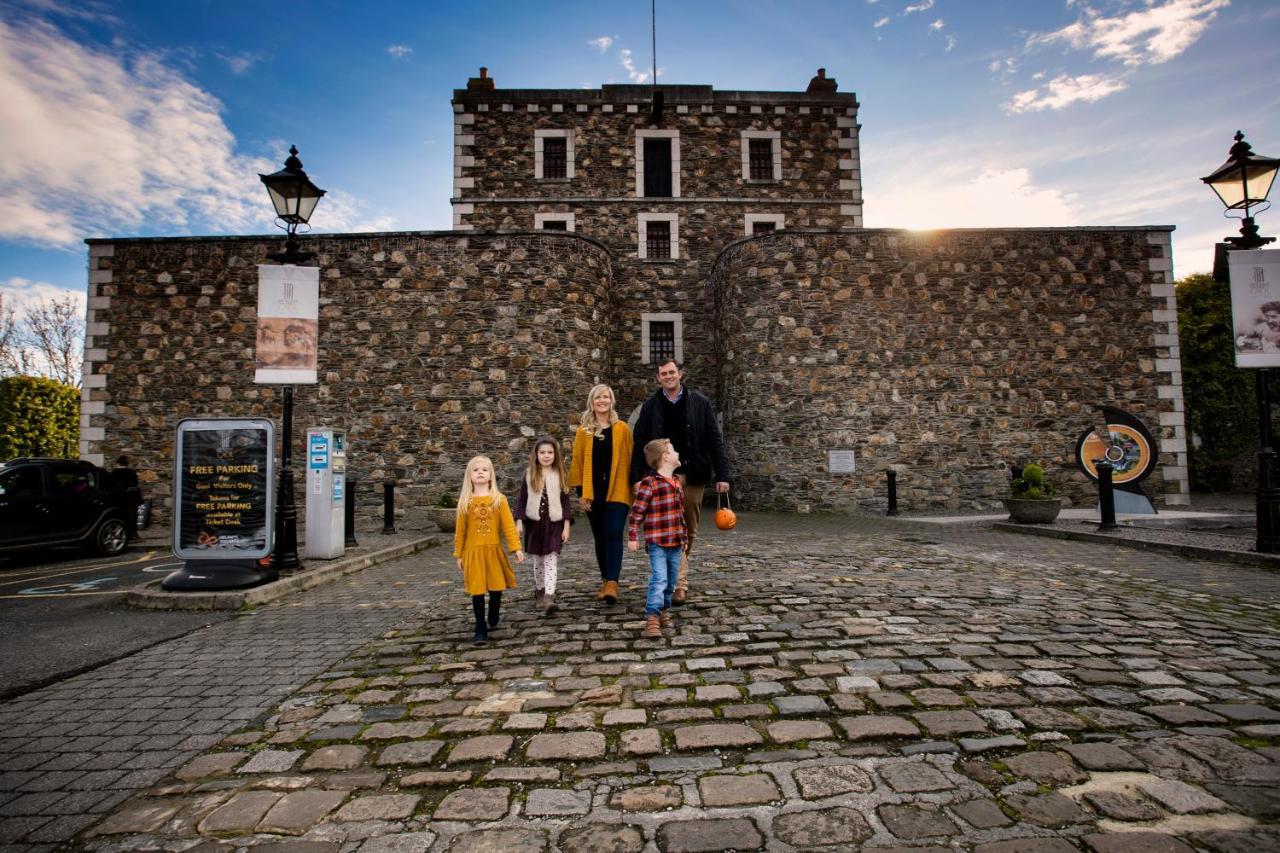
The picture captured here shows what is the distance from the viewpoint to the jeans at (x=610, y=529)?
17.0ft

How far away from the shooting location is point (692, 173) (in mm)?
18859

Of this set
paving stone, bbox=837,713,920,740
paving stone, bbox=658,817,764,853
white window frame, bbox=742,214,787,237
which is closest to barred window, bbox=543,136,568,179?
white window frame, bbox=742,214,787,237

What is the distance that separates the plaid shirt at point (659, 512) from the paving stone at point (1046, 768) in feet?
8.31

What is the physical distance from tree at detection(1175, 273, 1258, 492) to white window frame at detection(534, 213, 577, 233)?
69.0ft

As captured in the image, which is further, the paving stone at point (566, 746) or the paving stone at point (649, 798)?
the paving stone at point (566, 746)

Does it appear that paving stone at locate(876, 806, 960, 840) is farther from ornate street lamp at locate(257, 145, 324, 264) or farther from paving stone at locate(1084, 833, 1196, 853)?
ornate street lamp at locate(257, 145, 324, 264)

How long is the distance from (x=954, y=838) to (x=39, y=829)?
10.3 ft

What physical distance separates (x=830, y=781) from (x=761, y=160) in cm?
2003

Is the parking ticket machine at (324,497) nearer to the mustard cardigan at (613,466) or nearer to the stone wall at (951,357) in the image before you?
the mustard cardigan at (613,466)

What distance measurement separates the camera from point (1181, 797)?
6.75 feet

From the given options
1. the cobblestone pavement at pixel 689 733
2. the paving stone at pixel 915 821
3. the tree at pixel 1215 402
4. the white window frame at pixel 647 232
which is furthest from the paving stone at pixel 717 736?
the tree at pixel 1215 402


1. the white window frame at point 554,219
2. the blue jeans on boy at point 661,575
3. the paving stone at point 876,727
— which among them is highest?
the white window frame at point 554,219

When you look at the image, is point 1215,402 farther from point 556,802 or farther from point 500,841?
point 500,841

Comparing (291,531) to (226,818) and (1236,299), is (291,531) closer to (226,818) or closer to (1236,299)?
(226,818)
